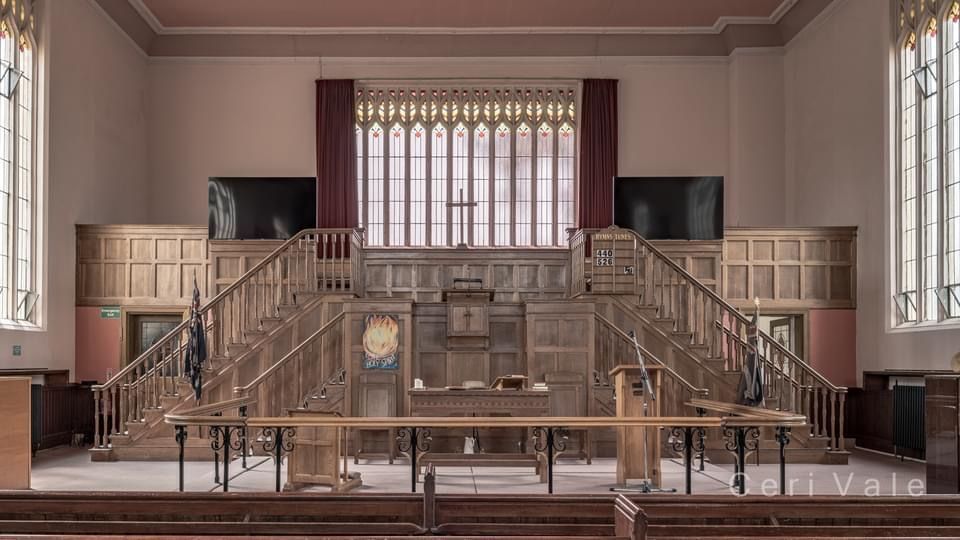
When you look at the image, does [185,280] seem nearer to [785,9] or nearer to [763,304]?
[763,304]

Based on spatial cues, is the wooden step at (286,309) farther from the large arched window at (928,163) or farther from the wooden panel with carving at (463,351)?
the large arched window at (928,163)

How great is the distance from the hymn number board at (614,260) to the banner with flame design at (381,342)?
327 cm

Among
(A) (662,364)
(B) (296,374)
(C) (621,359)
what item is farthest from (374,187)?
(A) (662,364)

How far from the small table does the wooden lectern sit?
1363 millimetres

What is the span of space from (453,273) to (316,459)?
24.0 feet

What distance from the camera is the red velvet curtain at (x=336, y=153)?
61.2 ft

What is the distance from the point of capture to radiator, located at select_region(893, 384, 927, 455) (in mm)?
13031

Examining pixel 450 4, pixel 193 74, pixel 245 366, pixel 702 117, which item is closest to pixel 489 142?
pixel 450 4

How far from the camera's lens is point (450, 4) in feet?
58.1

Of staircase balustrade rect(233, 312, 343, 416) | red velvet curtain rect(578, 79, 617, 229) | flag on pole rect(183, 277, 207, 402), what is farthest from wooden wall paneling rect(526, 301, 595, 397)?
red velvet curtain rect(578, 79, 617, 229)

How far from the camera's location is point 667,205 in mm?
17875

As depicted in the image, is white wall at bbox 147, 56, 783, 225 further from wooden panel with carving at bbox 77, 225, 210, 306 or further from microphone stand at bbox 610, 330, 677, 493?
microphone stand at bbox 610, 330, 677, 493

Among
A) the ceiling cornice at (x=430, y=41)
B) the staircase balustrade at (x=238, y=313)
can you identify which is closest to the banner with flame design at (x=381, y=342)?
the staircase balustrade at (x=238, y=313)

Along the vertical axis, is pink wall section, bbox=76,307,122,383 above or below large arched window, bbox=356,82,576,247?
below
